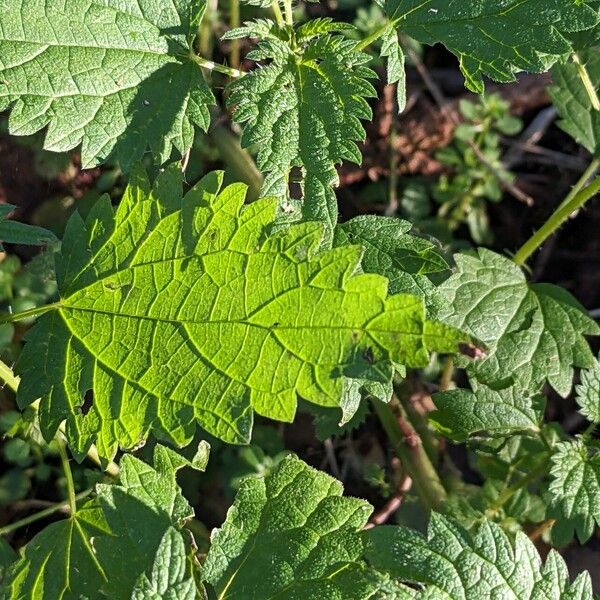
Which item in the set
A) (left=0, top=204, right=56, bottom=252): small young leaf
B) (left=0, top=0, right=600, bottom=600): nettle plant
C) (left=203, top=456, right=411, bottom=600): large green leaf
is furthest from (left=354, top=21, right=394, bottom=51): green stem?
(left=203, top=456, right=411, bottom=600): large green leaf

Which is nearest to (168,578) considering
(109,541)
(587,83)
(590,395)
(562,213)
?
(109,541)

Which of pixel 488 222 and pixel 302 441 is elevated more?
pixel 488 222

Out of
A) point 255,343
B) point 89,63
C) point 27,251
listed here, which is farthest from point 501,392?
point 27,251

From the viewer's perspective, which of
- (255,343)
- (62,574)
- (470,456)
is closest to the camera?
(255,343)

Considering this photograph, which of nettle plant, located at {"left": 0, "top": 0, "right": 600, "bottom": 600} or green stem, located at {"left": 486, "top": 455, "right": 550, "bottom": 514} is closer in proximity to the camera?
nettle plant, located at {"left": 0, "top": 0, "right": 600, "bottom": 600}

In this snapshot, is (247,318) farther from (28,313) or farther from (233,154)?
(233,154)

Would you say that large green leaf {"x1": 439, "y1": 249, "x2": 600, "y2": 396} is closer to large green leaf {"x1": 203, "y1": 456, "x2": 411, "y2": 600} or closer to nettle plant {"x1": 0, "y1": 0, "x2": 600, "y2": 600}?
nettle plant {"x1": 0, "y1": 0, "x2": 600, "y2": 600}

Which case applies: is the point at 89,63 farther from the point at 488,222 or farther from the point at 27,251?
the point at 488,222
